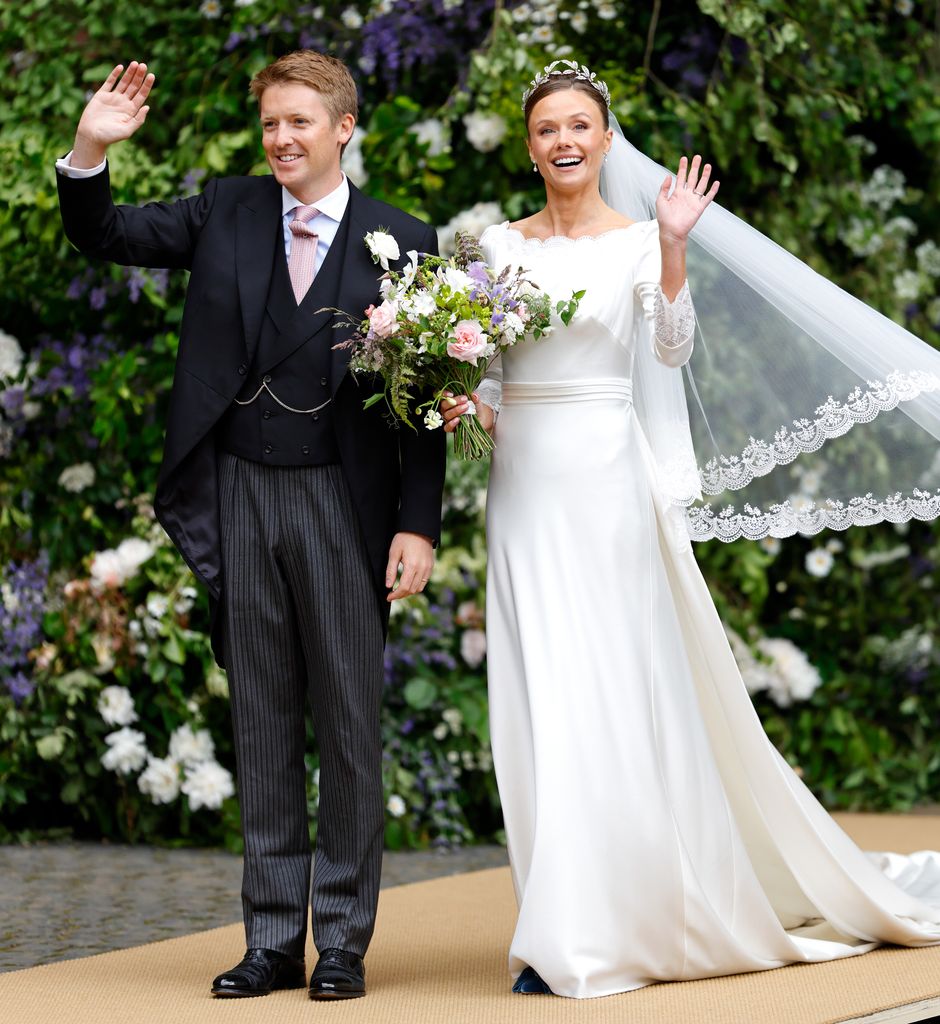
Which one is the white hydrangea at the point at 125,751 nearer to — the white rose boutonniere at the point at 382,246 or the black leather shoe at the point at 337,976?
the black leather shoe at the point at 337,976

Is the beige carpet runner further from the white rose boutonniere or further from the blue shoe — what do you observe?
the white rose boutonniere

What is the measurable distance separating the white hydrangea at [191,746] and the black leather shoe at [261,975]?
86.2 inches

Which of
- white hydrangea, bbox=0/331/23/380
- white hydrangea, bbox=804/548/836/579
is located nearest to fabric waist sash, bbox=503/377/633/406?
white hydrangea, bbox=0/331/23/380

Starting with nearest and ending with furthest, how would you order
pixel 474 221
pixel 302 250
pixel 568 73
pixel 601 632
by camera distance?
pixel 302 250
pixel 601 632
pixel 568 73
pixel 474 221

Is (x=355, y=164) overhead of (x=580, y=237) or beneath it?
overhead

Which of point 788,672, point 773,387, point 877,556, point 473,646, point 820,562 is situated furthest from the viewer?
point 877,556

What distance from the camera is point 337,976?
143 inches

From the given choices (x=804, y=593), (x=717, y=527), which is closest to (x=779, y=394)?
(x=717, y=527)

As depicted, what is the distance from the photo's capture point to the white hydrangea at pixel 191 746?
594cm

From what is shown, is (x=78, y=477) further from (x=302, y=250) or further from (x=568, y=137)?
(x=568, y=137)

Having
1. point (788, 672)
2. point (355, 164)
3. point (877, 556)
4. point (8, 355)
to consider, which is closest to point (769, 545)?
point (788, 672)

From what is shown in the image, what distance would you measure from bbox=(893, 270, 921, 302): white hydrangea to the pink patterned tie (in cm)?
392

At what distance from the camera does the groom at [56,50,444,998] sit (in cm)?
369

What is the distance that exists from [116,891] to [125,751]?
74 cm
